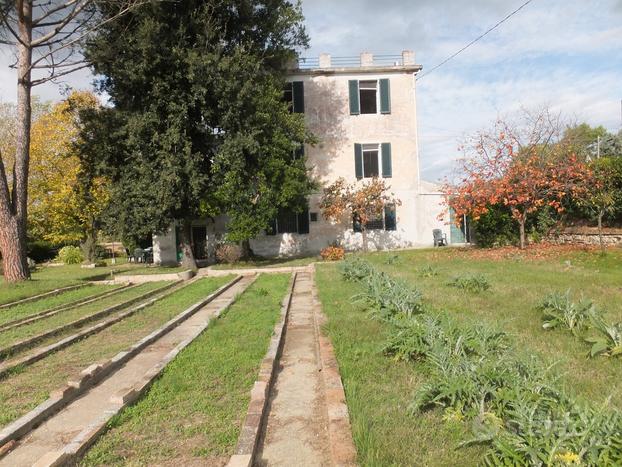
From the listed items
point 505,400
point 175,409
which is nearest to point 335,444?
point 505,400

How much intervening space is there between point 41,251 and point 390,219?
27.6 meters

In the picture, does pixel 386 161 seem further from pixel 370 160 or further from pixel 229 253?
pixel 229 253

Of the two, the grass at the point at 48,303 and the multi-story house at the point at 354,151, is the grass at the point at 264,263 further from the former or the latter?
the grass at the point at 48,303

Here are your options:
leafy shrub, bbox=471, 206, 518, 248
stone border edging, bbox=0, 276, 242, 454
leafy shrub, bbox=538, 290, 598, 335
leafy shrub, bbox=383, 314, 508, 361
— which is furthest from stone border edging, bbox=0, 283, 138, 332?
leafy shrub, bbox=471, 206, 518, 248

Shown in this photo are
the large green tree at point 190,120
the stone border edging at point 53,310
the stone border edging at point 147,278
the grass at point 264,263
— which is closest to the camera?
the stone border edging at point 53,310

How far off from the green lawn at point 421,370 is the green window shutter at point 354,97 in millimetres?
14462

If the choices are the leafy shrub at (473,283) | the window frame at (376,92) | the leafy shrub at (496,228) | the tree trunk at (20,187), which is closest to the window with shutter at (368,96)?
the window frame at (376,92)

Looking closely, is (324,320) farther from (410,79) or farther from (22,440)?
(410,79)

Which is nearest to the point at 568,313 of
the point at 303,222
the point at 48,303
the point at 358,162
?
the point at 48,303

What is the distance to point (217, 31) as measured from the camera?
1861cm

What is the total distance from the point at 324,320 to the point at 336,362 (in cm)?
234

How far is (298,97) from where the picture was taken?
79.5ft

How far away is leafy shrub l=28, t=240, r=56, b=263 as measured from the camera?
35.1 metres

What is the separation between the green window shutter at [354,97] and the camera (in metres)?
24.5
